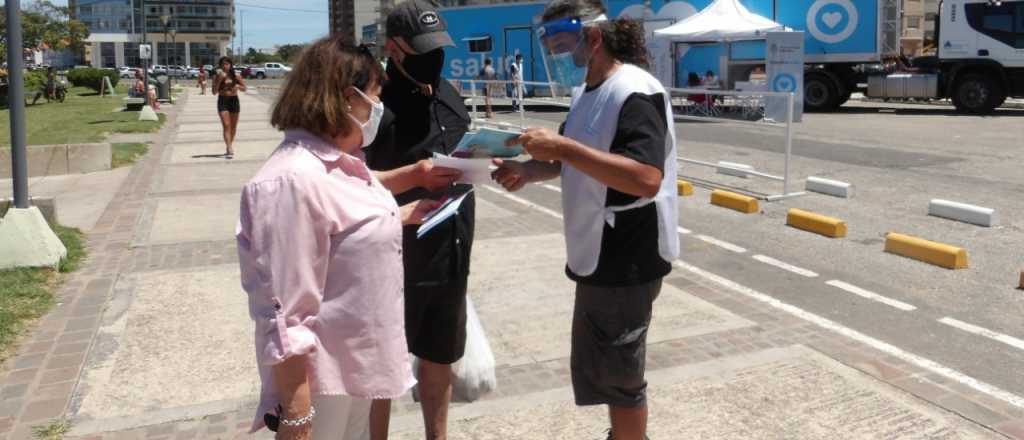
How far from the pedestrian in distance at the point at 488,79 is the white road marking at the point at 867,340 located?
631 inches

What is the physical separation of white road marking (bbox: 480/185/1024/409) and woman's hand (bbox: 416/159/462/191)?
9.90ft

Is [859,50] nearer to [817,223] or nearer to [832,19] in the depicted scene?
[832,19]

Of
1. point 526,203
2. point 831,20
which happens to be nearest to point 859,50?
point 831,20

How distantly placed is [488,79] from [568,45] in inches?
915

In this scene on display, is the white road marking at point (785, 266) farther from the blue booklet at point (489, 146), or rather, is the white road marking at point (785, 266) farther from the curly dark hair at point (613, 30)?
the blue booklet at point (489, 146)

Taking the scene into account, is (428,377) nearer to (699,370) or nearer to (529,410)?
(529,410)

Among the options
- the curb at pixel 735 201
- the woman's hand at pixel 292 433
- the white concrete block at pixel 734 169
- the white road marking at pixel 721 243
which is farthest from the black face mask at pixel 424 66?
the white concrete block at pixel 734 169

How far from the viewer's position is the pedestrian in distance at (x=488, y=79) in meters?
22.7

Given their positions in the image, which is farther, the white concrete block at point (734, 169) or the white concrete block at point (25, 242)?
the white concrete block at point (734, 169)

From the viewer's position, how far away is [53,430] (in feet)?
12.7

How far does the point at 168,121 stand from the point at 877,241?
67.1ft

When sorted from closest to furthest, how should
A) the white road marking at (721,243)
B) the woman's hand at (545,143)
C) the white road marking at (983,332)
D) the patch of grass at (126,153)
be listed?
the woman's hand at (545,143) → the white road marking at (983,332) → the white road marking at (721,243) → the patch of grass at (126,153)

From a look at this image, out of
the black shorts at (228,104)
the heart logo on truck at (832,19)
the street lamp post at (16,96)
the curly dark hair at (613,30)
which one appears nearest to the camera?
the curly dark hair at (613,30)

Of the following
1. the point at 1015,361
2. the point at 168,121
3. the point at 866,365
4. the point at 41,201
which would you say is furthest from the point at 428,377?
the point at 168,121
